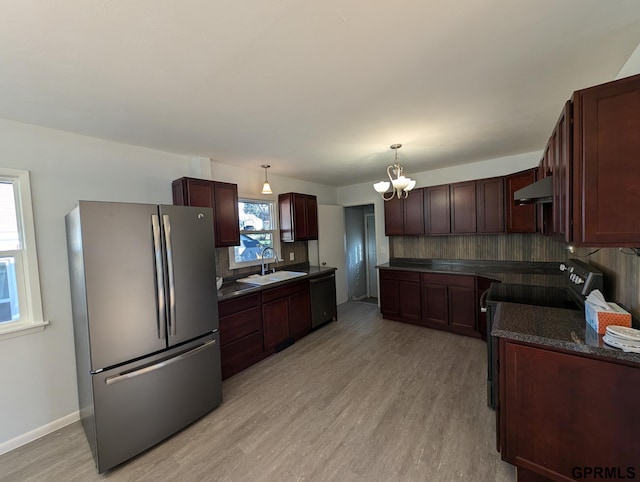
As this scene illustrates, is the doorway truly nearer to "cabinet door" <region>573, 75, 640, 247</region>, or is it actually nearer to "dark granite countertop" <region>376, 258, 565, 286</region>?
"dark granite countertop" <region>376, 258, 565, 286</region>

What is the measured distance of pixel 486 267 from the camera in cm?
382

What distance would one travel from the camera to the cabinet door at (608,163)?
1.15m

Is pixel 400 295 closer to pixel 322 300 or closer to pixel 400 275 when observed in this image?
pixel 400 275

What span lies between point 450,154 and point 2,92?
4.18 m

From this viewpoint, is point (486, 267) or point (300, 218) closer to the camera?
point (486, 267)

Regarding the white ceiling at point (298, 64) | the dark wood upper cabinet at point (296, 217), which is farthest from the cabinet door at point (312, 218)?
the white ceiling at point (298, 64)

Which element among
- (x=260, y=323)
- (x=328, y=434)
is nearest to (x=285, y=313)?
(x=260, y=323)

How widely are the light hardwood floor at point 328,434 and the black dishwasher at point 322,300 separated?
37.7 inches

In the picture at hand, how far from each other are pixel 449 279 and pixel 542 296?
5.00 ft

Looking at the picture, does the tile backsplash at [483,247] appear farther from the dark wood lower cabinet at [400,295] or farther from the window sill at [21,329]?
the window sill at [21,329]

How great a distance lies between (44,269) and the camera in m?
2.14

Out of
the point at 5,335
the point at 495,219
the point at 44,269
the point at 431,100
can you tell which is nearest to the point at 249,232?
the point at 44,269

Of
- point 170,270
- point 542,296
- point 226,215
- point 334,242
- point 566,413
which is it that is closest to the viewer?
point 566,413

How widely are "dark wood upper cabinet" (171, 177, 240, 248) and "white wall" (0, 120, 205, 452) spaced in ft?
2.03
